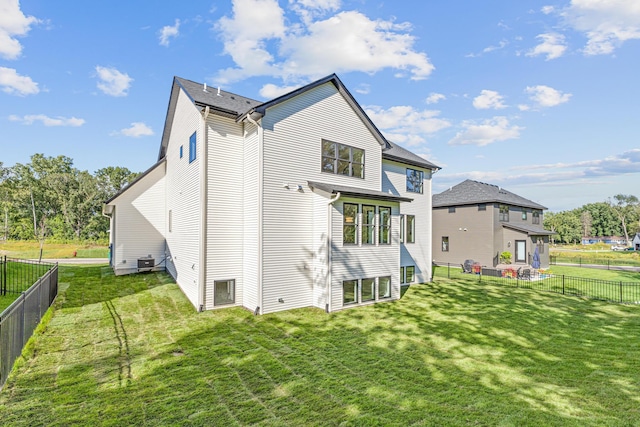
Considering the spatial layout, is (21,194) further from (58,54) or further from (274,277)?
(274,277)

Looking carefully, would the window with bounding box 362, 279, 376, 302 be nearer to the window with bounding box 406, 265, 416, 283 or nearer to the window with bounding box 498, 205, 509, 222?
the window with bounding box 406, 265, 416, 283

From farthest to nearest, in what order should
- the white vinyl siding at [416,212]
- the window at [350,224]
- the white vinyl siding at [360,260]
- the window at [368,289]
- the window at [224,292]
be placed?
the white vinyl siding at [416,212], the window at [368,289], the window at [350,224], the white vinyl siding at [360,260], the window at [224,292]

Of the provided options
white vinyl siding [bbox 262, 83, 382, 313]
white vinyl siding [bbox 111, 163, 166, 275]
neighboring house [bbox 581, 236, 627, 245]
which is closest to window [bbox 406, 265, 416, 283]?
white vinyl siding [bbox 262, 83, 382, 313]

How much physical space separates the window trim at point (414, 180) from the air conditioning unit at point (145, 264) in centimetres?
1473

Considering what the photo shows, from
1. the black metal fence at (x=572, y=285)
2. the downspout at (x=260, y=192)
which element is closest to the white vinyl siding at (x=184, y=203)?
the downspout at (x=260, y=192)

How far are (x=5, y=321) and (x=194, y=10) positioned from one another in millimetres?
14394

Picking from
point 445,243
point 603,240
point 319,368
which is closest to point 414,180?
point 445,243

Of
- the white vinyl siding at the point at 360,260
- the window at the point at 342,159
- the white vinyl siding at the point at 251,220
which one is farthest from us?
the window at the point at 342,159

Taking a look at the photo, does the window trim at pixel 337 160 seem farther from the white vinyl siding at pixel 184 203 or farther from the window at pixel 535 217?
the window at pixel 535 217

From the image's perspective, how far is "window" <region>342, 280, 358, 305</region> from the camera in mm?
11414

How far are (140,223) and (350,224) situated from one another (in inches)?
452

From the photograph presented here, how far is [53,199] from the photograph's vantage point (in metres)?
48.9

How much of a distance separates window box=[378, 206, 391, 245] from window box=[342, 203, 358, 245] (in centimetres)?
145

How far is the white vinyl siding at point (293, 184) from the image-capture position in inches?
413
